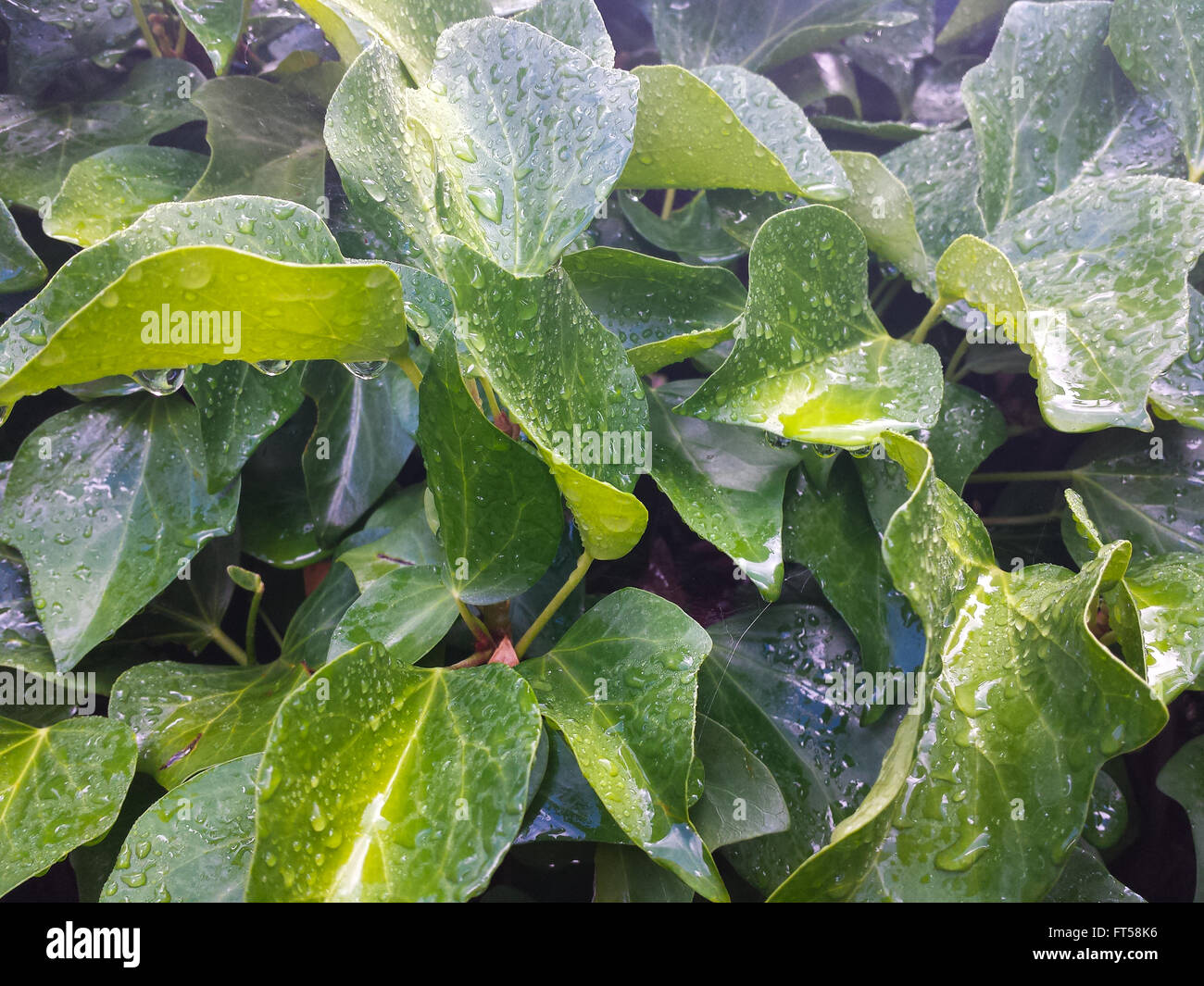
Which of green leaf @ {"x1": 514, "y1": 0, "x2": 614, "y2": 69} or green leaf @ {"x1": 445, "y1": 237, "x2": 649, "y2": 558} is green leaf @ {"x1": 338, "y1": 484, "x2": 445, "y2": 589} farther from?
green leaf @ {"x1": 514, "y1": 0, "x2": 614, "y2": 69}

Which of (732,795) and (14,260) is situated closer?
(732,795)

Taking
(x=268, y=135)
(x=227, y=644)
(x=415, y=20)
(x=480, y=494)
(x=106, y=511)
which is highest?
(x=415, y=20)

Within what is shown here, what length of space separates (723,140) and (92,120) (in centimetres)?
61

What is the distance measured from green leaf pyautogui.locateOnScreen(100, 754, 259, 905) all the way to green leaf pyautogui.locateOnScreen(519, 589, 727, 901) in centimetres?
18

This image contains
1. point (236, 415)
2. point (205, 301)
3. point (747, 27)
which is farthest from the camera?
point (747, 27)

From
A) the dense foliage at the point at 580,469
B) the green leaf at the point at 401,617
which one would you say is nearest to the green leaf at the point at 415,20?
the dense foliage at the point at 580,469

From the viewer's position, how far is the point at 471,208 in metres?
0.45

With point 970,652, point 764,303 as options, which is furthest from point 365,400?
point 970,652

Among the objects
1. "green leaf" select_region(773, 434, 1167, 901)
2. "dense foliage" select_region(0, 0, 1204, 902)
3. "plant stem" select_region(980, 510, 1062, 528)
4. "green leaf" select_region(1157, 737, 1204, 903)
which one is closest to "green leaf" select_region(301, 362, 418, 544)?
"dense foliage" select_region(0, 0, 1204, 902)

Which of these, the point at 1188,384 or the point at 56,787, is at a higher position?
the point at 1188,384

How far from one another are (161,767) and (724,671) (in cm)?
39

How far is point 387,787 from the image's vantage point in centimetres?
38

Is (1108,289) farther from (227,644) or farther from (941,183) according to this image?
(227,644)

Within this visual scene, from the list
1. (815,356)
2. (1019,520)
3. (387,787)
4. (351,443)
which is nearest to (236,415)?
(351,443)
